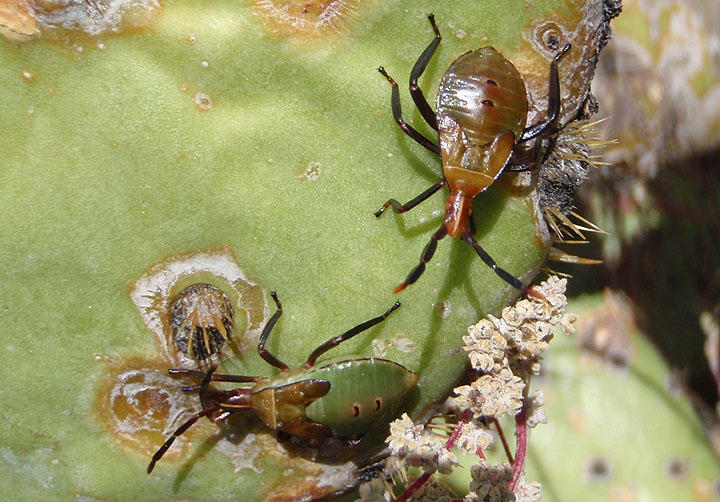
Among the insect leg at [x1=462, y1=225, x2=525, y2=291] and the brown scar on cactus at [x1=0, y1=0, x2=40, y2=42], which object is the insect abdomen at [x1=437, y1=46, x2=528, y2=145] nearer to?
the insect leg at [x1=462, y1=225, x2=525, y2=291]

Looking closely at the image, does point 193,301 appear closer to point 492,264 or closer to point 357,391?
point 357,391

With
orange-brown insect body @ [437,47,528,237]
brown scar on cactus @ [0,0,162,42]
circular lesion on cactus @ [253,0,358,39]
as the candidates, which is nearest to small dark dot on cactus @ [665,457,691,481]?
orange-brown insect body @ [437,47,528,237]

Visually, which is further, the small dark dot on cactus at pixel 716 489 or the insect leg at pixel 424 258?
the small dark dot on cactus at pixel 716 489

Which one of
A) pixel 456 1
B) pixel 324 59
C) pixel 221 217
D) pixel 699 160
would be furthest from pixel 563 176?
pixel 699 160

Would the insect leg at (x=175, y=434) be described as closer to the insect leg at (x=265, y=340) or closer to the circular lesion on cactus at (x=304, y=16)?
the insect leg at (x=265, y=340)

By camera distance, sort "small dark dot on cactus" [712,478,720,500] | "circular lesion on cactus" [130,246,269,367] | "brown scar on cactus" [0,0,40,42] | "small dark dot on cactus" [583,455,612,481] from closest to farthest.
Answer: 1. "brown scar on cactus" [0,0,40,42]
2. "circular lesion on cactus" [130,246,269,367]
3. "small dark dot on cactus" [583,455,612,481]
4. "small dark dot on cactus" [712,478,720,500]

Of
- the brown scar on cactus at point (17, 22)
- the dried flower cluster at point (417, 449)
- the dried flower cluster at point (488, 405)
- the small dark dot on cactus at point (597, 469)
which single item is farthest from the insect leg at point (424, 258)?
the small dark dot on cactus at point (597, 469)
